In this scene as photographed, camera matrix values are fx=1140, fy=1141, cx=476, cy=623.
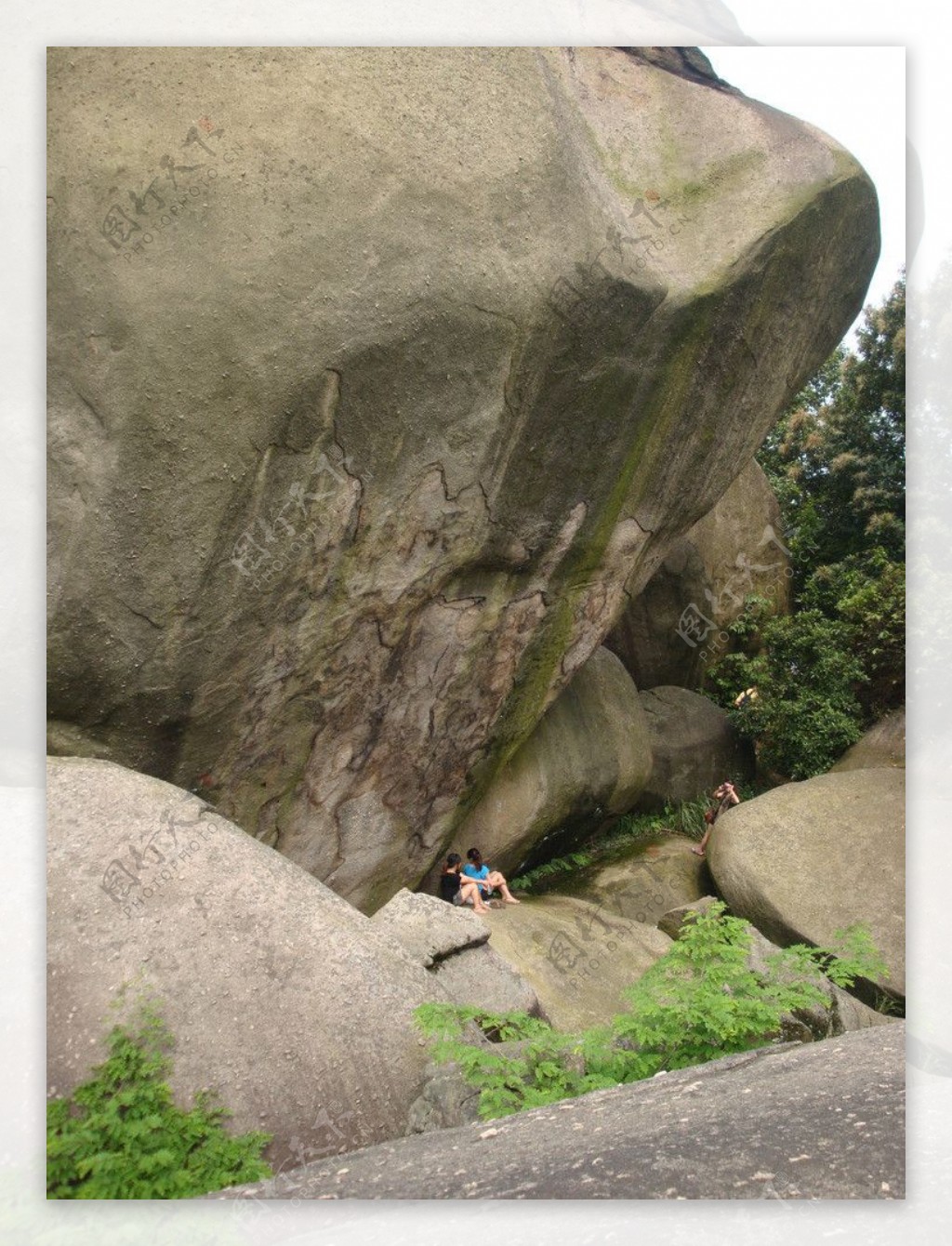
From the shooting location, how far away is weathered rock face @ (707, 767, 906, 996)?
6.59 metres

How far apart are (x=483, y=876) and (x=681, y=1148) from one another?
371 cm

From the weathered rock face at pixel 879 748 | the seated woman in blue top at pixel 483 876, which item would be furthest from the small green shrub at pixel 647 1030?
the weathered rock face at pixel 879 748

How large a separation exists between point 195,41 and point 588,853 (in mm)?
5685

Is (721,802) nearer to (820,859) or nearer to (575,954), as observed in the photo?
(820,859)

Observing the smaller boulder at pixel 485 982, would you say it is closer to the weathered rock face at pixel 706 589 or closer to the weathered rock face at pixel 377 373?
the weathered rock face at pixel 377 373

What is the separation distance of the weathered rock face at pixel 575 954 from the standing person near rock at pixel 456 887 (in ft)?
0.70

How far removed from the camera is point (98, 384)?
433 centimetres

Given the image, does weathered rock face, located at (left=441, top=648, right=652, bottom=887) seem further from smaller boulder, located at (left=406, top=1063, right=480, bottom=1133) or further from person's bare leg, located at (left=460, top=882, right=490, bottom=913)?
smaller boulder, located at (left=406, top=1063, right=480, bottom=1133)

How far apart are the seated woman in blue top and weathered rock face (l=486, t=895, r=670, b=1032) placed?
0.14 metres

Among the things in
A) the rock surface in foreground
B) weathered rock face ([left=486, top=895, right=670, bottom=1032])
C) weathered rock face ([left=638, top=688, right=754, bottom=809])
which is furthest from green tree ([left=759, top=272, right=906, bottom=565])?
the rock surface in foreground

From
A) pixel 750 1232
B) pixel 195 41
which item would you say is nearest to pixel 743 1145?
pixel 750 1232

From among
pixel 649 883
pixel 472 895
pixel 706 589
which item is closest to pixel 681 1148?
pixel 472 895

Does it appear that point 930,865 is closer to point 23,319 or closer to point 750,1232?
point 750,1232

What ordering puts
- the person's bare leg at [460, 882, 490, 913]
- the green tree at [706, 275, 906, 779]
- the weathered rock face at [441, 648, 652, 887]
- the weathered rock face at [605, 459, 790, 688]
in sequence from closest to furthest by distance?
the person's bare leg at [460, 882, 490, 913] < the weathered rock face at [441, 648, 652, 887] < the green tree at [706, 275, 906, 779] < the weathered rock face at [605, 459, 790, 688]
